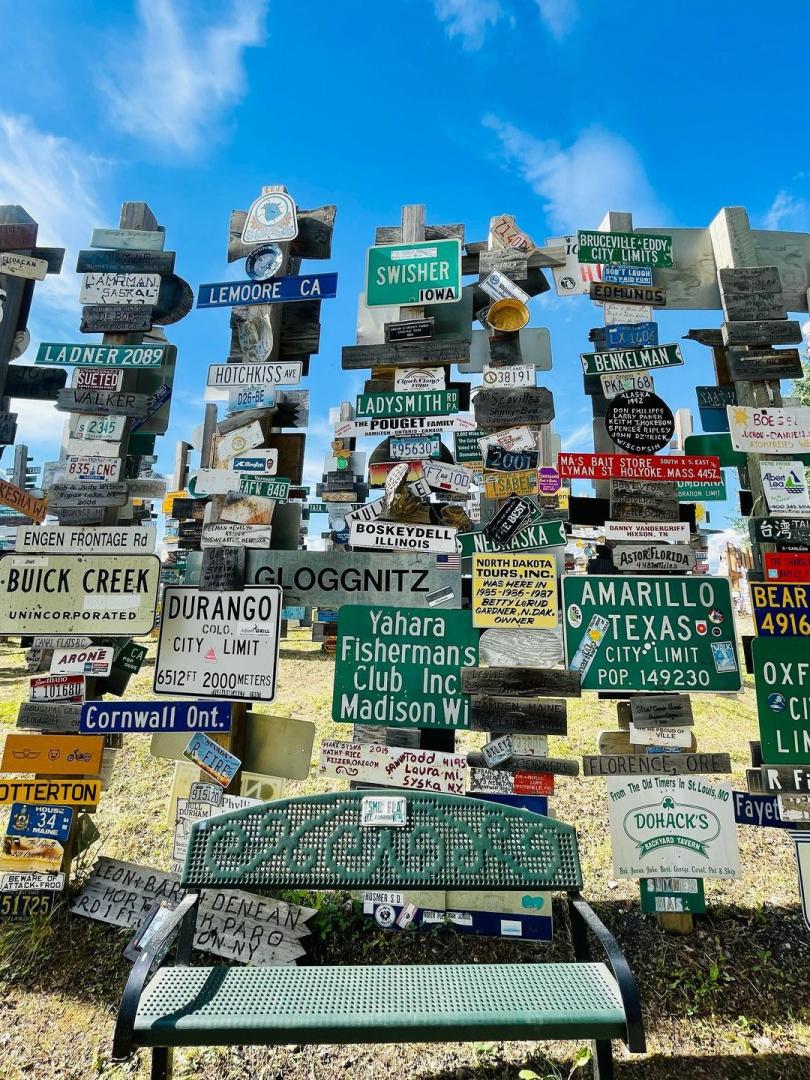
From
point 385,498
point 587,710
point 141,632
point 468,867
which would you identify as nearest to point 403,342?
point 385,498

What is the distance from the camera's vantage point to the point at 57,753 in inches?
145

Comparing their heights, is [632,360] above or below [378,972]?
above

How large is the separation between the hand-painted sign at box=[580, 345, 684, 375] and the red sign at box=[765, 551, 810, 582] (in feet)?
5.01

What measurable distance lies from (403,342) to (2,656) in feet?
45.6

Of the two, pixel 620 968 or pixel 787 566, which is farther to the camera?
pixel 787 566

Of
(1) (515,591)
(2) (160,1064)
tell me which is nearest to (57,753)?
(2) (160,1064)

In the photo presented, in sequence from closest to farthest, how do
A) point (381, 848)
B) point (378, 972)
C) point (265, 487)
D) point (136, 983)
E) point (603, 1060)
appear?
point (136, 983)
point (603, 1060)
point (378, 972)
point (381, 848)
point (265, 487)

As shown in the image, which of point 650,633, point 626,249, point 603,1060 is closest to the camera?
point 603,1060

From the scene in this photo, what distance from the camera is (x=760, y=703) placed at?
3.51m

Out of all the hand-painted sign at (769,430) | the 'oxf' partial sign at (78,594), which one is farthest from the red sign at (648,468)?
the 'oxf' partial sign at (78,594)

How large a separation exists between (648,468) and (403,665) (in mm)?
2197

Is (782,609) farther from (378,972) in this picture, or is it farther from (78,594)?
(78,594)

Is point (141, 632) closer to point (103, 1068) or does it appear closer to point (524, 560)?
point (103, 1068)

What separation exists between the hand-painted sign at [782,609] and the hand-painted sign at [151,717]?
11.7ft
